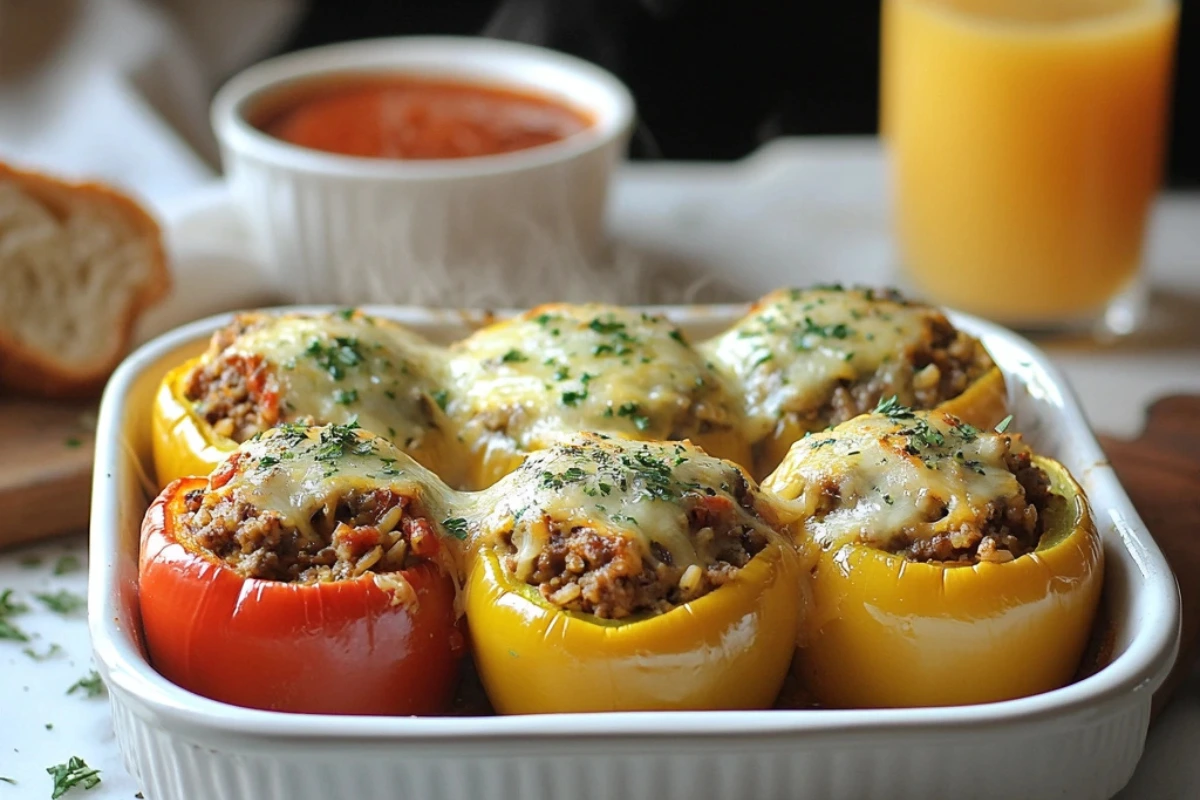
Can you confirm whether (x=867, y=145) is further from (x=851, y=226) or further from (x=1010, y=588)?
(x=1010, y=588)

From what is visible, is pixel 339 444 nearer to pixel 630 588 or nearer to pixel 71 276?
pixel 630 588

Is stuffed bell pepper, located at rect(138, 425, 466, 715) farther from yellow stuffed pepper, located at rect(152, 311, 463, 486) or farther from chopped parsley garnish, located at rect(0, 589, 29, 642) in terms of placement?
chopped parsley garnish, located at rect(0, 589, 29, 642)

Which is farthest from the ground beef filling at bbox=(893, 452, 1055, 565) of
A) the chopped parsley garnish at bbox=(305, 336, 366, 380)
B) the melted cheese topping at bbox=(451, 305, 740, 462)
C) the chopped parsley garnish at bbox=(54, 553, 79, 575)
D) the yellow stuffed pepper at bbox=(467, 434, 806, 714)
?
the chopped parsley garnish at bbox=(54, 553, 79, 575)

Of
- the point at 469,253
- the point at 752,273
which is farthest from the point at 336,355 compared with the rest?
the point at 752,273

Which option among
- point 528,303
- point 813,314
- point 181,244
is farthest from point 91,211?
point 813,314

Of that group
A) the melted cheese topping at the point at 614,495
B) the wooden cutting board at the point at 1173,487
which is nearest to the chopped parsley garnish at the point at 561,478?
the melted cheese topping at the point at 614,495

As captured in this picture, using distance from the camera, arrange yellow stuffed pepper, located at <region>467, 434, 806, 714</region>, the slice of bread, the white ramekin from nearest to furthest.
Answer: yellow stuffed pepper, located at <region>467, 434, 806, 714</region> < the slice of bread < the white ramekin
